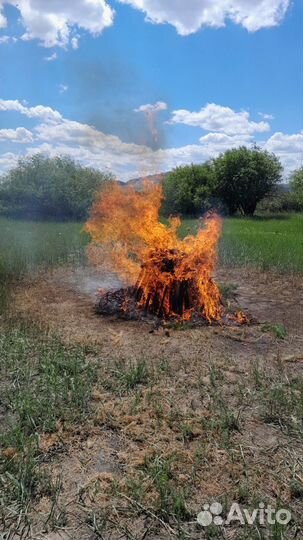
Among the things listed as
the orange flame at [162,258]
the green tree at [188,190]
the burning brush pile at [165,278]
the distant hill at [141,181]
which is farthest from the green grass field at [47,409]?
the green tree at [188,190]

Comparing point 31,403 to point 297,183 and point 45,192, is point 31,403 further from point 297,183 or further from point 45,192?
point 297,183

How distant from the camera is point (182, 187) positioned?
40.8 metres

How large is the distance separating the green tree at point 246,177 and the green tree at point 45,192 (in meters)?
12.9

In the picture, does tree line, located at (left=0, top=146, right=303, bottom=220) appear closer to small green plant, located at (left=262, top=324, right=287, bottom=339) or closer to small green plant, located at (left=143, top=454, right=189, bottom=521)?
small green plant, located at (left=262, top=324, right=287, bottom=339)

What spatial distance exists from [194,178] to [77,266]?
32.6 metres

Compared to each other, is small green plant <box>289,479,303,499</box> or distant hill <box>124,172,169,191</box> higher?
distant hill <box>124,172,169,191</box>

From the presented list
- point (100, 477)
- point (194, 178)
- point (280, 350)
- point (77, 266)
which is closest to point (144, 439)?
point (100, 477)

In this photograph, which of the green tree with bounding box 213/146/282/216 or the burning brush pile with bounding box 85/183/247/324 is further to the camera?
the green tree with bounding box 213/146/282/216

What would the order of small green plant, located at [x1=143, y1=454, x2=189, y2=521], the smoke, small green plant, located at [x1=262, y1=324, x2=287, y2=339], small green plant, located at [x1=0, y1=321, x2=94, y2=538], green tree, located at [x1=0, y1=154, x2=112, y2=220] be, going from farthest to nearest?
green tree, located at [x1=0, y1=154, x2=112, y2=220] < the smoke < small green plant, located at [x1=262, y1=324, x2=287, y2=339] < small green plant, located at [x1=0, y1=321, x2=94, y2=538] < small green plant, located at [x1=143, y1=454, x2=189, y2=521]

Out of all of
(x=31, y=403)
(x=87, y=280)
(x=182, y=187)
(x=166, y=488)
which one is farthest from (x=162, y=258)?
(x=182, y=187)

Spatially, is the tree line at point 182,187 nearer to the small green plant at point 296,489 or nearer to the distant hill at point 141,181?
the distant hill at point 141,181

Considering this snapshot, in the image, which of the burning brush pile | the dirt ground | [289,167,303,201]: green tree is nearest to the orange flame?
the burning brush pile

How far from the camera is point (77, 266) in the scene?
464 inches

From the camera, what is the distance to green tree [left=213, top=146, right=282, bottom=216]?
40.5 meters
